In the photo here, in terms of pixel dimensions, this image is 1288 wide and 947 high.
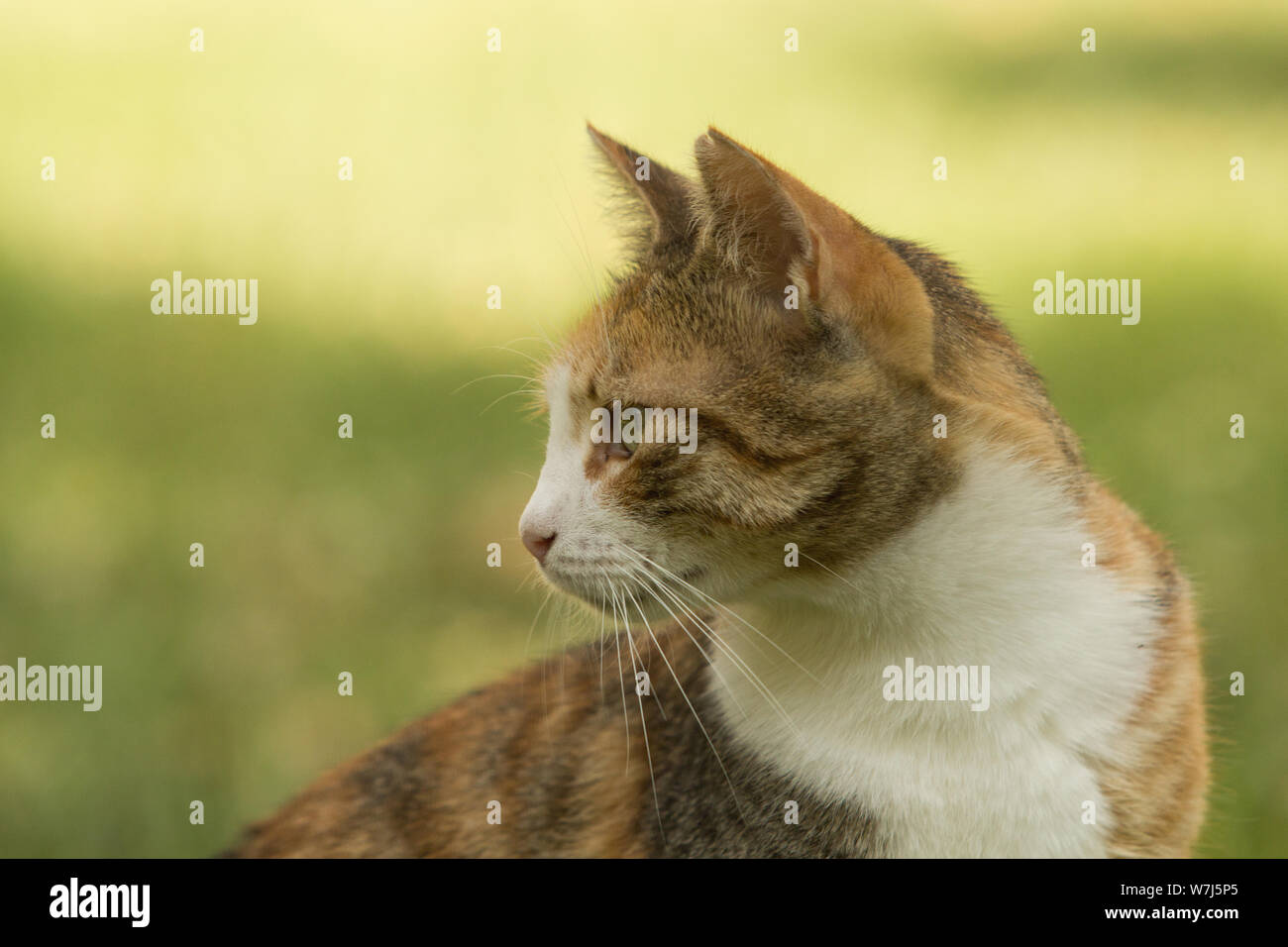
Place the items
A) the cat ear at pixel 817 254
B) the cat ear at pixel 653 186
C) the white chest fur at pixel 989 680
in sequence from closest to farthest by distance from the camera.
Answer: the cat ear at pixel 817 254 → the white chest fur at pixel 989 680 → the cat ear at pixel 653 186

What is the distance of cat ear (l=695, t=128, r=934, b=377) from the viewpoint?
2434mm

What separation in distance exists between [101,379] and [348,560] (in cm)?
171

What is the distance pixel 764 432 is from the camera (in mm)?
2498

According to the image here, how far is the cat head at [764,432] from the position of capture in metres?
2.49

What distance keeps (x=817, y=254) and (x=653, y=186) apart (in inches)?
22.5

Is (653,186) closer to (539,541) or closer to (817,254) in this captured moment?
(817,254)

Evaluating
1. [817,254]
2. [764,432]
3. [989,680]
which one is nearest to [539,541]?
[764,432]

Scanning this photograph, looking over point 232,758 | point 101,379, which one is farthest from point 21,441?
point 232,758

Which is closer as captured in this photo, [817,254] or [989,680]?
[817,254]

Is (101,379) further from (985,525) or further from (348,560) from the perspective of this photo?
(985,525)

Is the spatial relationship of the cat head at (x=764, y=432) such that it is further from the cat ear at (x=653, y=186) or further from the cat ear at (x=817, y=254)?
the cat ear at (x=653, y=186)

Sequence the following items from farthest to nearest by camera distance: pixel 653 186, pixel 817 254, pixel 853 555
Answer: pixel 653 186, pixel 853 555, pixel 817 254

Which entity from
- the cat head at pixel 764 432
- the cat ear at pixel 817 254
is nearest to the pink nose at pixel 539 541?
the cat head at pixel 764 432

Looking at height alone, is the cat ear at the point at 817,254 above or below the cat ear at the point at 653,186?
below
